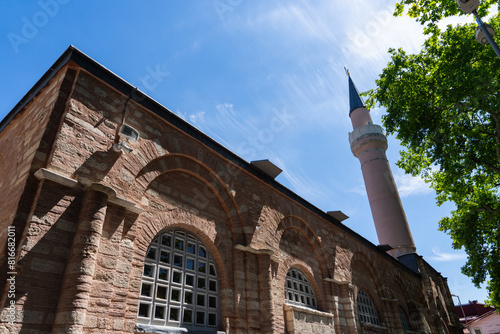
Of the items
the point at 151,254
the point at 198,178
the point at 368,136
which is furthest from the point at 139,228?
the point at 368,136

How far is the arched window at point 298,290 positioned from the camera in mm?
7375

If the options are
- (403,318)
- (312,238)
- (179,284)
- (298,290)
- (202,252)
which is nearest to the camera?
(179,284)

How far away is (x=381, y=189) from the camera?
19609 millimetres

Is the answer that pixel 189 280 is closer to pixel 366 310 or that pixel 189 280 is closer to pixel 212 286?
pixel 212 286

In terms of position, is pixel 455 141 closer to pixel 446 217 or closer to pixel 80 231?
pixel 446 217

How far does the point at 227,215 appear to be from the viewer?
6.49m

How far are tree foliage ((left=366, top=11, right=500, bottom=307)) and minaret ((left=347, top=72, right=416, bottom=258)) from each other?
25.2 ft

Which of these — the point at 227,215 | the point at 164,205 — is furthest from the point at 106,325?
the point at 227,215

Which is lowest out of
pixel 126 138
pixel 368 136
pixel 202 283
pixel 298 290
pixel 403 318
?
pixel 403 318

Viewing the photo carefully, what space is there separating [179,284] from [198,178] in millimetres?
1986

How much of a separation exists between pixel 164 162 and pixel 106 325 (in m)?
2.64

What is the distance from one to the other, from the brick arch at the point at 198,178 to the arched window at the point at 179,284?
886mm

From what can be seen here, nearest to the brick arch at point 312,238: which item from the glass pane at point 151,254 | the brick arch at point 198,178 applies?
the brick arch at point 198,178

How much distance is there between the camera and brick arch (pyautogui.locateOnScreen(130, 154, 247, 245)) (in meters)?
4.99
